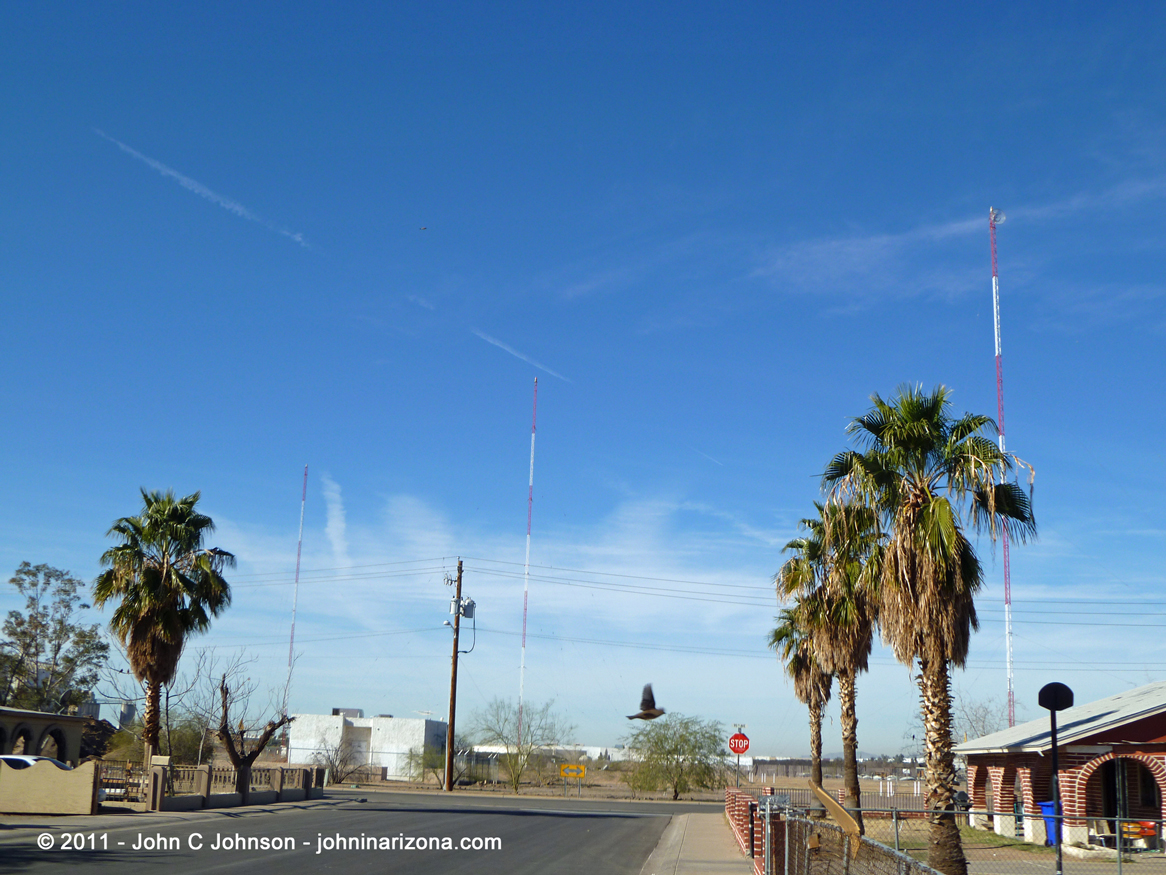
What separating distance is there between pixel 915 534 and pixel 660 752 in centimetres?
4219

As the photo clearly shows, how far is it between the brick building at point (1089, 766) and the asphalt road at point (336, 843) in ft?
34.3

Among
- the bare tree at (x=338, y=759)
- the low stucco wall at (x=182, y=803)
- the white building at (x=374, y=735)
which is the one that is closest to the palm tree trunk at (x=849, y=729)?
the low stucco wall at (x=182, y=803)

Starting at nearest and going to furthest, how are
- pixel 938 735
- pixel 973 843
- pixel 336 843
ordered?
pixel 938 735 < pixel 336 843 < pixel 973 843

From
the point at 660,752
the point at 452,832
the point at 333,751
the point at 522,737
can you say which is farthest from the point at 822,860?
the point at 333,751

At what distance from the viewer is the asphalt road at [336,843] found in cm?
1692

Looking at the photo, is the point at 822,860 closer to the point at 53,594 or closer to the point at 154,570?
the point at 154,570

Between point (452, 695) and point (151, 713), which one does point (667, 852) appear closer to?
point (151, 713)

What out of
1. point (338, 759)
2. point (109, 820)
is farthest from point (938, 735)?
point (338, 759)

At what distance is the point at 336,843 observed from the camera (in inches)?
846

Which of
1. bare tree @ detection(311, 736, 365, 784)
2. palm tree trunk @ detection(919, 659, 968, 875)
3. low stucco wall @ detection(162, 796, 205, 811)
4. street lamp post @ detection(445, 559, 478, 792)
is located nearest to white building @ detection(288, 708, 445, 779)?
bare tree @ detection(311, 736, 365, 784)

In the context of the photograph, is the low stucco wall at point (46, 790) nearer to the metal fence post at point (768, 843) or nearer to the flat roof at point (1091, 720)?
the metal fence post at point (768, 843)

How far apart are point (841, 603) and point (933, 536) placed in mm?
9473

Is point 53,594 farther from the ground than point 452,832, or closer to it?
farther from the ground

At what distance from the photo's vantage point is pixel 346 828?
84.2 ft
